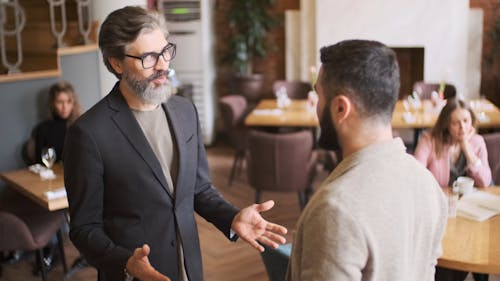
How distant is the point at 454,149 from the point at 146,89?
8.82 ft

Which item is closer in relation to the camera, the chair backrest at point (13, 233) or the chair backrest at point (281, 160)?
the chair backrest at point (13, 233)

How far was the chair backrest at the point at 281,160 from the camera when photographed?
526 centimetres

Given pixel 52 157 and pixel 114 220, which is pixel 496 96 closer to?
pixel 52 157

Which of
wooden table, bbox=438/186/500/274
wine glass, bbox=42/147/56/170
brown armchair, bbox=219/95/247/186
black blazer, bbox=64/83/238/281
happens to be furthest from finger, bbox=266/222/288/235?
brown armchair, bbox=219/95/247/186

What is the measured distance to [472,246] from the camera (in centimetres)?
288

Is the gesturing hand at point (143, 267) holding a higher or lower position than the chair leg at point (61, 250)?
higher

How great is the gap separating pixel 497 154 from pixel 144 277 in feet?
11.4

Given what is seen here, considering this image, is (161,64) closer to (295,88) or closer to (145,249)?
(145,249)

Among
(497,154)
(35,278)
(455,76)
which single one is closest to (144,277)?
(35,278)

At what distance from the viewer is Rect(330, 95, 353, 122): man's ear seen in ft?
4.99

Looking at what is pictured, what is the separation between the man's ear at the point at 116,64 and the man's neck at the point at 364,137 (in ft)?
3.23

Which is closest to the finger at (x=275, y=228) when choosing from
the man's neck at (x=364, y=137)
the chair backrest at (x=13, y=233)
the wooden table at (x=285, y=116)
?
the man's neck at (x=364, y=137)

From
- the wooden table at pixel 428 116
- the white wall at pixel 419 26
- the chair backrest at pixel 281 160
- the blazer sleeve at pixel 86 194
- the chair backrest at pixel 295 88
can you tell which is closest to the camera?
the blazer sleeve at pixel 86 194

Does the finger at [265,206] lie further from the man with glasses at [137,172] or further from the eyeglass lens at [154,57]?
the eyeglass lens at [154,57]
